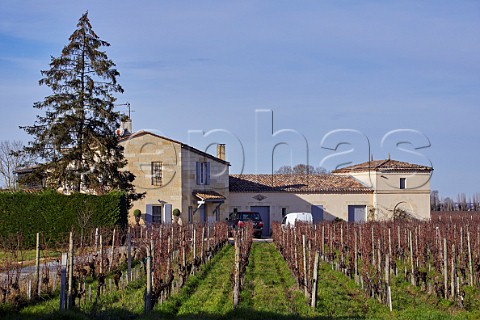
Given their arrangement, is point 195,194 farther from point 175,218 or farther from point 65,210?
point 65,210

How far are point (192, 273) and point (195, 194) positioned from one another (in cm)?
2092

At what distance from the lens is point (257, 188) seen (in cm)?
4325

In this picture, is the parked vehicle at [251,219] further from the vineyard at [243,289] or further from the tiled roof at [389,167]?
the vineyard at [243,289]

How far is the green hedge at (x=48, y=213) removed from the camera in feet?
90.0

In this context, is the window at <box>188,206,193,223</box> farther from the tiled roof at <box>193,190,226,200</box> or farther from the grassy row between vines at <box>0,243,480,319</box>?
the grassy row between vines at <box>0,243,480,319</box>

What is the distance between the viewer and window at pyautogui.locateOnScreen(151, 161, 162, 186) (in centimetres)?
3819

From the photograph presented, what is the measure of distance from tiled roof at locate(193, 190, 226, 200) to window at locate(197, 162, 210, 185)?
22.7 inches

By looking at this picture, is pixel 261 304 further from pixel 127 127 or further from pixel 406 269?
pixel 127 127

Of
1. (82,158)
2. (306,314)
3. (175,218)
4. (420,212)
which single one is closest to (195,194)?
(175,218)

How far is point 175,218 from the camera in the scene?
37438 millimetres

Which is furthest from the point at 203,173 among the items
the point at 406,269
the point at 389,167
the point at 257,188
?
the point at 406,269

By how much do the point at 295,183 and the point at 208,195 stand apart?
Result: 25.4 feet

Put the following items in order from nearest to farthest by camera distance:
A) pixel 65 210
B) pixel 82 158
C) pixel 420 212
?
pixel 65 210
pixel 82 158
pixel 420 212

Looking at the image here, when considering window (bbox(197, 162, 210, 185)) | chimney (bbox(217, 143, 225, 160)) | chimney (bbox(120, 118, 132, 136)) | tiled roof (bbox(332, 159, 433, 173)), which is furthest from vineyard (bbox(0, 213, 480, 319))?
chimney (bbox(217, 143, 225, 160))
